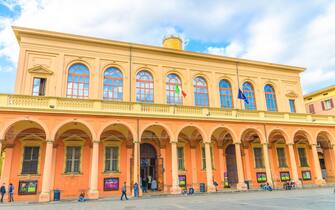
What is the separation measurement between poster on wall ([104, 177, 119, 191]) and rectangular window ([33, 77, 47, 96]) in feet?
27.4

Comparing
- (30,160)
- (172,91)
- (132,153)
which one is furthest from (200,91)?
(30,160)

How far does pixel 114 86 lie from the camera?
21125 millimetres

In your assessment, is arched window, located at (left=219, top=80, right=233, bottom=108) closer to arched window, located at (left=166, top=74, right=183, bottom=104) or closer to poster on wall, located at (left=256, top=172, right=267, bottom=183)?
arched window, located at (left=166, top=74, right=183, bottom=104)

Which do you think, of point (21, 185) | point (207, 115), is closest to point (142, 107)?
point (207, 115)

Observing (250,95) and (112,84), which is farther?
(250,95)

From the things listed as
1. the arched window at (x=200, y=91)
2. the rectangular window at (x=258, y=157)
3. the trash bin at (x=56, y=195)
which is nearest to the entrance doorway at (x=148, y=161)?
the arched window at (x=200, y=91)

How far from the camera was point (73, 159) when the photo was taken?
722 inches

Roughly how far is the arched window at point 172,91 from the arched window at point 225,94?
4528 mm

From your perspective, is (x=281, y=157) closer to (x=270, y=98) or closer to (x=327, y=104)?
(x=270, y=98)

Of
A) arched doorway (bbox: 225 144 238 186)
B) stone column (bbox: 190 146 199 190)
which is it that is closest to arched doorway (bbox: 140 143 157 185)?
stone column (bbox: 190 146 199 190)

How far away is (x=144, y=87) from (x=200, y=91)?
563cm

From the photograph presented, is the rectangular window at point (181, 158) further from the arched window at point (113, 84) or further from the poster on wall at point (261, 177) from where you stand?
the poster on wall at point (261, 177)

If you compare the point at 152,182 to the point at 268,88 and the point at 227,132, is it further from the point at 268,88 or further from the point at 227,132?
the point at 268,88

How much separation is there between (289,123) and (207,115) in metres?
8.56
